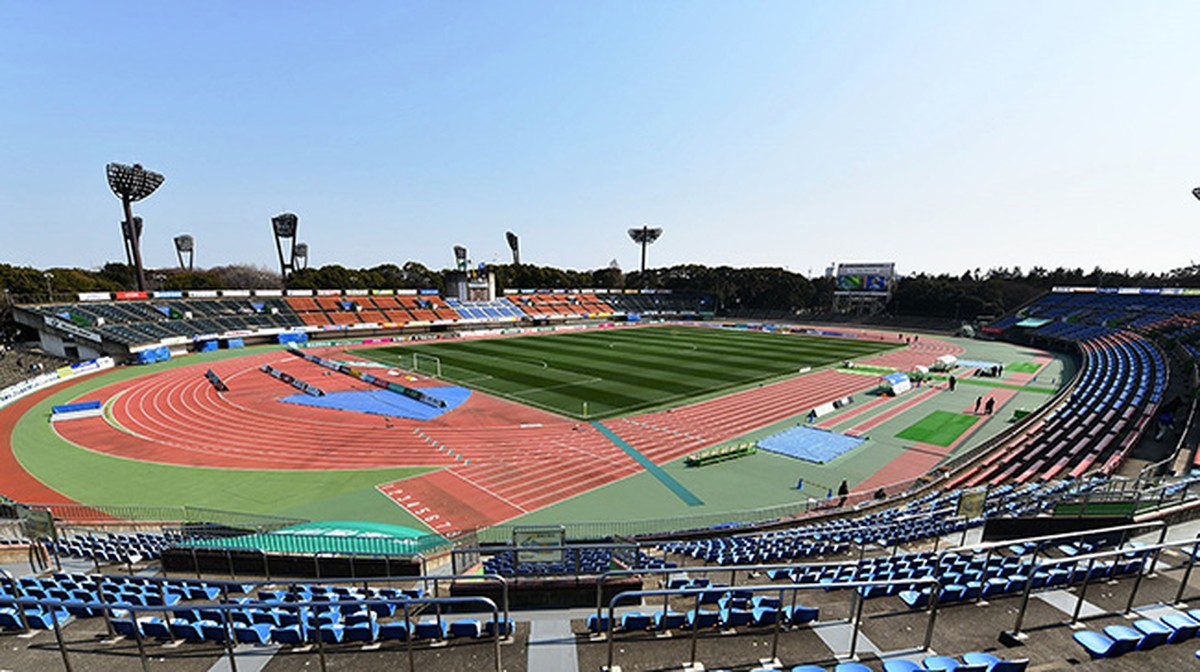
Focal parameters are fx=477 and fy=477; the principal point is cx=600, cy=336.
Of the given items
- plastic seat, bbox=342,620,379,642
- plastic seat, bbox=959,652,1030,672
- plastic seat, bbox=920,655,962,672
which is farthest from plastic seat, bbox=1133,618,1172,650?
plastic seat, bbox=342,620,379,642

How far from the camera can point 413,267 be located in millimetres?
134125

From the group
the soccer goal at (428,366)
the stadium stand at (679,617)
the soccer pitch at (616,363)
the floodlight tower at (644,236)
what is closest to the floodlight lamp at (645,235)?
the floodlight tower at (644,236)

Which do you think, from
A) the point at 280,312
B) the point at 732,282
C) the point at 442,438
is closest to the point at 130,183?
the point at 280,312

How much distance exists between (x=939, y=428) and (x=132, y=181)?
91.3 m

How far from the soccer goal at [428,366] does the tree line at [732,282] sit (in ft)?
152

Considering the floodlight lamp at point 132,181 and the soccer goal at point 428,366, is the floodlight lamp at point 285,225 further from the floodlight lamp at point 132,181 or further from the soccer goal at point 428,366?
the soccer goal at point 428,366

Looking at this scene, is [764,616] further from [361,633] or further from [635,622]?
[361,633]

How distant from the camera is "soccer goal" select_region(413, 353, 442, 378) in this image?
45.0 metres

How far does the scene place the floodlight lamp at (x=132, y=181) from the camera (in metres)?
60.9

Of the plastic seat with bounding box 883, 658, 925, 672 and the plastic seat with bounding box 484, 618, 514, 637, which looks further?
the plastic seat with bounding box 484, 618, 514, 637

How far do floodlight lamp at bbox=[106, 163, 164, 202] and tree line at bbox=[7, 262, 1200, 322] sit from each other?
15.7 meters

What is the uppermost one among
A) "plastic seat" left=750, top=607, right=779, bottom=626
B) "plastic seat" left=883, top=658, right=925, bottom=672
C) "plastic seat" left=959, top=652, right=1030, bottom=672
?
"plastic seat" left=959, top=652, right=1030, bottom=672

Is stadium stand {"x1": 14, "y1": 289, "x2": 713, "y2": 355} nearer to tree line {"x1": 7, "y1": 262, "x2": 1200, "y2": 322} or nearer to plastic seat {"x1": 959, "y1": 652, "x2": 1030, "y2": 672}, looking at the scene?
tree line {"x1": 7, "y1": 262, "x2": 1200, "y2": 322}

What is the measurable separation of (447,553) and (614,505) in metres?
8.38
